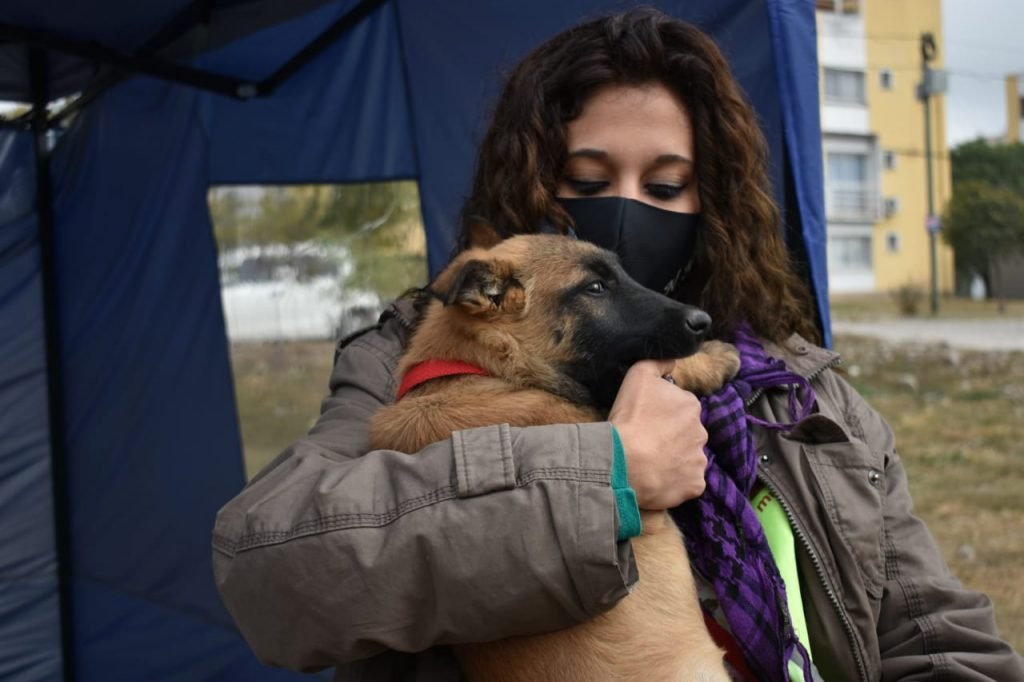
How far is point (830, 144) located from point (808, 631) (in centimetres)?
3422

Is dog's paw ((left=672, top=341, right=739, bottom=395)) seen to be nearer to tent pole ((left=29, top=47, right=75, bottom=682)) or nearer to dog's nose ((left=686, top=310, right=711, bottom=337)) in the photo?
dog's nose ((left=686, top=310, right=711, bottom=337))

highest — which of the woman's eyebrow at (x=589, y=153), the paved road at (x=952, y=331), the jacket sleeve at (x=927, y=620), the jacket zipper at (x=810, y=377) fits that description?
the woman's eyebrow at (x=589, y=153)

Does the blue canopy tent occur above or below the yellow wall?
below

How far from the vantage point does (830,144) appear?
110ft

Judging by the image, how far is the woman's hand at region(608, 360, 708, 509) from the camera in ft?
6.01

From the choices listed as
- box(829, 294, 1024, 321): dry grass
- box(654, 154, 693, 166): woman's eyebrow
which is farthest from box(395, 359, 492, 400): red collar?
box(829, 294, 1024, 321): dry grass

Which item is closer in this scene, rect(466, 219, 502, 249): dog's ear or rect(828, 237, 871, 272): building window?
rect(466, 219, 502, 249): dog's ear

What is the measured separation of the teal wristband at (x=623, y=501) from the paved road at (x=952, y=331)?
12598 mm

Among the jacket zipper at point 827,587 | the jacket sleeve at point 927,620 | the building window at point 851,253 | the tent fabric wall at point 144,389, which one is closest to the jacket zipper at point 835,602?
the jacket zipper at point 827,587

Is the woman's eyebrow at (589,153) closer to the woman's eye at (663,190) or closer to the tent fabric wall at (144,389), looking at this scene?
the woman's eye at (663,190)

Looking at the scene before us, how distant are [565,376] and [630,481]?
0.63m

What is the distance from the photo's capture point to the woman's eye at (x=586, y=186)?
2467mm

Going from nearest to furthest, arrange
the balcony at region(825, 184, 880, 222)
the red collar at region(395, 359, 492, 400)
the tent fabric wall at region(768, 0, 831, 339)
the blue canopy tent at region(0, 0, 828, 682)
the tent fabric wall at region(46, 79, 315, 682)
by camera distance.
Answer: the red collar at region(395, 359, 492, 400), the tent fabric wall at region(768, 0, 831, 339), the blue canopy tent at region(0, 0, 828, 682), the tent fabric wall at region(46, 79, 315, 682), the balcony at region(825, 184, 880, 222)

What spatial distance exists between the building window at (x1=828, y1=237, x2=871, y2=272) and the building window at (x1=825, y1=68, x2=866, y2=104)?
531 cm
